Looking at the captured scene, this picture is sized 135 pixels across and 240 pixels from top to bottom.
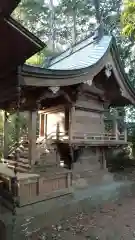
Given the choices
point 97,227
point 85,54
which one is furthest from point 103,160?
point 97,227

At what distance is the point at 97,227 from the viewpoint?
5230mm

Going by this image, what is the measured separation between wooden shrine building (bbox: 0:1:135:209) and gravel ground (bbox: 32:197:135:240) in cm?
147

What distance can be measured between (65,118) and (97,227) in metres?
4.49

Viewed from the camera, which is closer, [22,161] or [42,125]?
[22,161]

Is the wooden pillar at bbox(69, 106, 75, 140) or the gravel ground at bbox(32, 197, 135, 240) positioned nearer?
the gravel ground at bbox(32, 197, 135, 240)

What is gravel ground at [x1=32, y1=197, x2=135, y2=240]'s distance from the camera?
15.6 feet

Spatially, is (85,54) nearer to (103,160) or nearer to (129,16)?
(129,16)

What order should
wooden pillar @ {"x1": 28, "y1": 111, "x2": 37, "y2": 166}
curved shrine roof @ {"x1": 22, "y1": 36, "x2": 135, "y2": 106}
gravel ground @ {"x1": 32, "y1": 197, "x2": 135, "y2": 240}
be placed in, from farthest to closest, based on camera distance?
wooden pillar @ {"x1": 28, "y1": 111, "x2": 37, "y2": 166}
curved shrine roof @ {"x1": 22, "y1": 36, "x2": 135, "y2": 106}
gravel ground @ {"x1": 32, "y1": 197, "x2": 135, "y2": 240}

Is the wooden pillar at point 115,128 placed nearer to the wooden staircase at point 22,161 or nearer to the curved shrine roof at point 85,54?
the curved shrine roof at point 85,54

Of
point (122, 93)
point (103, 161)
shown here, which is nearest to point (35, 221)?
point (103, 161)

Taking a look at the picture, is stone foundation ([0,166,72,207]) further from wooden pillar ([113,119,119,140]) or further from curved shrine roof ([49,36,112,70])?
curved shrine roof ([49,36,112,70])

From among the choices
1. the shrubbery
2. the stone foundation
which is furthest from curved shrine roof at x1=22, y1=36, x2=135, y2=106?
the shrubbery

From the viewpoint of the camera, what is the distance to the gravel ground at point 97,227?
4.75 meters

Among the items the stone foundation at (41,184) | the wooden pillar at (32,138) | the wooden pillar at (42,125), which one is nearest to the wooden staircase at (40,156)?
the wooden pillar at (32,138)
